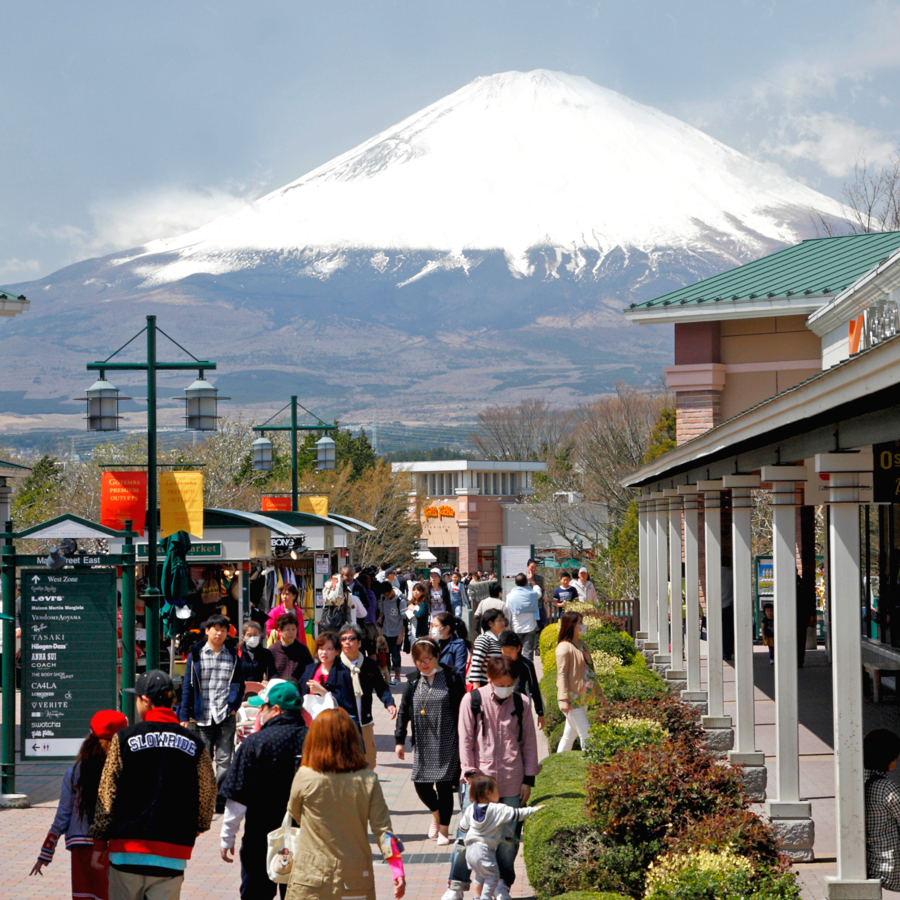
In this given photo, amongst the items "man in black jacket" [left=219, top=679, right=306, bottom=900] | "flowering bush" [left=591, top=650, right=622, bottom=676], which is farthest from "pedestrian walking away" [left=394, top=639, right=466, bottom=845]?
"flowering bush" [left=591, top=650, right=622, bottom=676]

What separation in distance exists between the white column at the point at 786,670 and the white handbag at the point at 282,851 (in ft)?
13.4

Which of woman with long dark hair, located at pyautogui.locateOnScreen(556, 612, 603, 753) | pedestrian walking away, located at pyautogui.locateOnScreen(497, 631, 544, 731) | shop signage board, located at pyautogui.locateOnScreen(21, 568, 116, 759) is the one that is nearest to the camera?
pedestrian walking away, located at pyautogui.locateOnScreen(497, 631, 544, 731)

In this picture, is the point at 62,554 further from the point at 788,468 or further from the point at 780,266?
the point at 780,266

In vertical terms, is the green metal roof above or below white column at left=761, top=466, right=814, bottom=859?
above

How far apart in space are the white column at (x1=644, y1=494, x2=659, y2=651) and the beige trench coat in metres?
14.5

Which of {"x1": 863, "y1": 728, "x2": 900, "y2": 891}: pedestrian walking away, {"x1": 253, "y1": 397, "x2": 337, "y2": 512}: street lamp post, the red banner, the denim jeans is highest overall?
{"x1": 253, "y1": 397, "x2": 337, "y2": 512}: street lamp post

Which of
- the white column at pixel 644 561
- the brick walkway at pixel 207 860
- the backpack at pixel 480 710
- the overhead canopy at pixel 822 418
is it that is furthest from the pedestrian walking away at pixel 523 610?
the backpack at pixel 480 710

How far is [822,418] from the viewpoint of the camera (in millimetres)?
7703

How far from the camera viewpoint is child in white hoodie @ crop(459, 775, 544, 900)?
305 inches

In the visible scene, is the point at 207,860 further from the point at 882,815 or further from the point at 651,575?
the point at 651,575

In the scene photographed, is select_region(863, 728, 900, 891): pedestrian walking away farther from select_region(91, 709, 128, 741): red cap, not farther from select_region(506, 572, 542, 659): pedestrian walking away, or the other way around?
select_region(506, 572, 542, 659): pedestrian walking away

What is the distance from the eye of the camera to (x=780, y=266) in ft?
84.5

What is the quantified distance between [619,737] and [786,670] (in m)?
1.43

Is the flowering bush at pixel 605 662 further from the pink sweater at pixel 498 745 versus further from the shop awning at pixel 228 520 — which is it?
the shop awning at pixel 228 520
